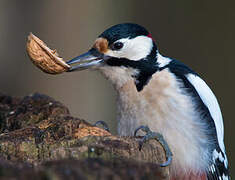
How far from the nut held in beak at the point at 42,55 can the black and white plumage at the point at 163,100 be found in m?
0.15

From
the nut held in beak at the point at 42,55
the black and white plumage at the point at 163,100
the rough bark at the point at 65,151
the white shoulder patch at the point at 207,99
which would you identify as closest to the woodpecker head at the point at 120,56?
Answer: the black and white plumage at the point at 163,100

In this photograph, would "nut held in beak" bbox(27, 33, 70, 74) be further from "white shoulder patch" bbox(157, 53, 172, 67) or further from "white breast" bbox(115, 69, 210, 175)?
"white shoulder patch" bbox(157, 53, 172, 67)

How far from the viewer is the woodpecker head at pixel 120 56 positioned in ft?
10.3

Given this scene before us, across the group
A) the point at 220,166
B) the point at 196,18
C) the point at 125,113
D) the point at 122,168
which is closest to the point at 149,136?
the point at 122,168

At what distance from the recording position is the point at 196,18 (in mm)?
7746

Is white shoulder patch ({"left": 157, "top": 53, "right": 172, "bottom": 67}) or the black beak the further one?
white shoulder patch ({"left": 157, "top": 53, "right": 172, "bottom": 67})

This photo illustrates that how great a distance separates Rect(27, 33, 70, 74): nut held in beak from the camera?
9.69ft

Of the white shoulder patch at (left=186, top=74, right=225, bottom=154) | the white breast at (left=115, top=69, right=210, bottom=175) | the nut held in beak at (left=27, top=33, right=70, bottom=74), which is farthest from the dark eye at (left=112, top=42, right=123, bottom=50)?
the white shoulder patch at (left=186, top=74, right=225, bottom=154)

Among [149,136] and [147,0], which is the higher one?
[147,0]

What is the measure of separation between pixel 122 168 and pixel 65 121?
891 mm

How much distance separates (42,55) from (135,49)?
2.07ft

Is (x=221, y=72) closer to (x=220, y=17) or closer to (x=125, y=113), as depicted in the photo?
(x=220, y=17)

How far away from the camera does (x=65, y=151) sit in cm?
177

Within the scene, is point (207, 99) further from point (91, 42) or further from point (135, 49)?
point (91, 42)
